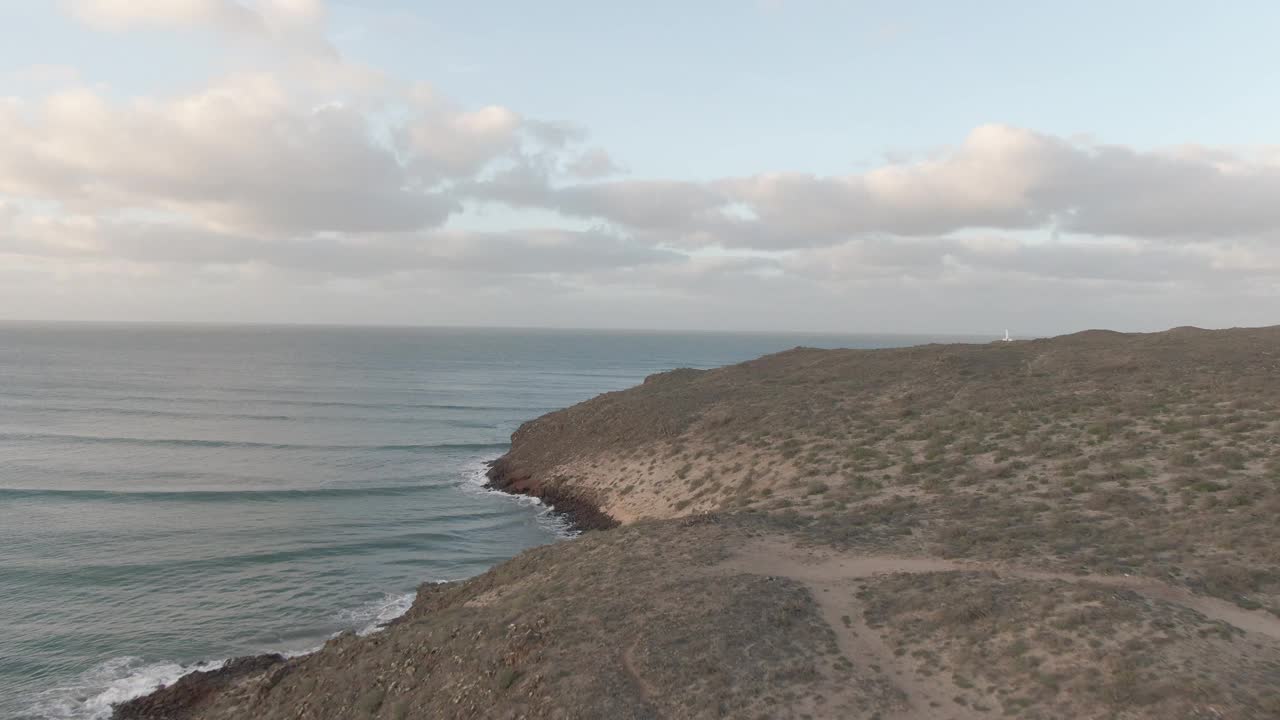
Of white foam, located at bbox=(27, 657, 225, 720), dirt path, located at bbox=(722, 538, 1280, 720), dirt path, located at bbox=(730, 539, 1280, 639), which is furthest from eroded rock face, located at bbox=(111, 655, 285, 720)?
dirt path, located at bbox=(730, 539, 1280, 639)

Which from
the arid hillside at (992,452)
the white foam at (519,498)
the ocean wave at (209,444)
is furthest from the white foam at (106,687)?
the ocean wave at (209,444)

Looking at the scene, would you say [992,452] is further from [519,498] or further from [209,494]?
[209,494]

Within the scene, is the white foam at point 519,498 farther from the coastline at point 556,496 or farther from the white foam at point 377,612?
the white foam at point 377,612

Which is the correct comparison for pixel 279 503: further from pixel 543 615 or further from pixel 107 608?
pixel 543 615

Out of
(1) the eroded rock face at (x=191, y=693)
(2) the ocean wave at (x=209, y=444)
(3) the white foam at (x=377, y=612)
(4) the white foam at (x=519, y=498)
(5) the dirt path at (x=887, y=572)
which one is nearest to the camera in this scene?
(5) the dirt path at (x=887, y=572)

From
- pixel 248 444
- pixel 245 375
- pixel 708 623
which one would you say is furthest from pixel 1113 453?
pixel 245 375

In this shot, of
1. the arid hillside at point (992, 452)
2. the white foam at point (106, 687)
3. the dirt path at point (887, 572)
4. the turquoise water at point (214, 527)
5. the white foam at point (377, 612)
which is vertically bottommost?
the white foam at point (106, 687)

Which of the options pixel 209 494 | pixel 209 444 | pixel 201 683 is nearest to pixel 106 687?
pixel 201 683
